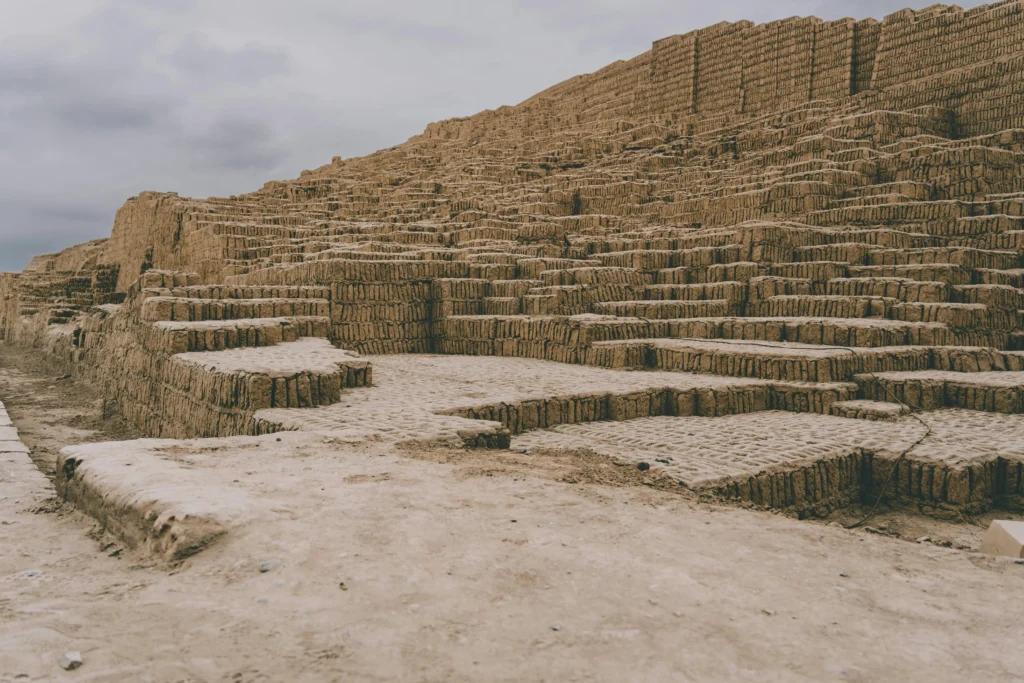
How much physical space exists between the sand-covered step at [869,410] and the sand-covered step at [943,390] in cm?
21

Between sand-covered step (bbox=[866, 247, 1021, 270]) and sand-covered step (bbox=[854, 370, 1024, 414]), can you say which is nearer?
sand-covered step (bbox=[854, 370, 1024, 414])

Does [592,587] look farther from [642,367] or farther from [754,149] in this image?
[754,149]

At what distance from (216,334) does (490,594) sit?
559 centimetres

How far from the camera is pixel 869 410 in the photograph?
5.86 metres

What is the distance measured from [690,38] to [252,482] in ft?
83.2

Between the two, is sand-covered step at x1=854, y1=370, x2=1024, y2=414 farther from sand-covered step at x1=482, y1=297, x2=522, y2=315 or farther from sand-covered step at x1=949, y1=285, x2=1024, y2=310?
sand-covered step at x1=482, y1=297, x2=522, y2=315

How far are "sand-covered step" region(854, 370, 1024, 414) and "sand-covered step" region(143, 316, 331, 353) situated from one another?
5998 mm

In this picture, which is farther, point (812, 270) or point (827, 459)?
point (812, 270)

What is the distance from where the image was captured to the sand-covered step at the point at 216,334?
6625 millimetres

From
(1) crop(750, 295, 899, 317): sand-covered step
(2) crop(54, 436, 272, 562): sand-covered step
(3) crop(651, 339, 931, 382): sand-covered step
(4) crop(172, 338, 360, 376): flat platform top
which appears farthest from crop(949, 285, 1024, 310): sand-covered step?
(2) crop(54, 436, 272, 562): sand-covered step

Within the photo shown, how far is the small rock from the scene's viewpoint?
1648 millimetres

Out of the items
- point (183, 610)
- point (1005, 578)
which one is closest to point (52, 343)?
point (183, 610)

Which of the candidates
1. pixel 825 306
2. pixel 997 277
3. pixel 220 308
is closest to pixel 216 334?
pixel 220 308

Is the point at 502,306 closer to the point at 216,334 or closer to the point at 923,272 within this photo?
the point at 216,334
